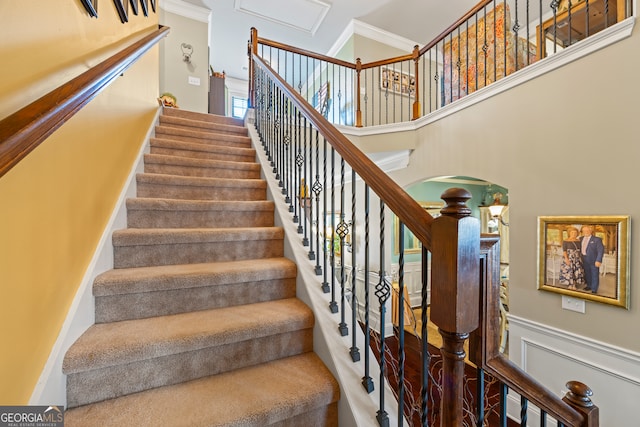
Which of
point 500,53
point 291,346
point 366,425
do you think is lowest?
point 366,425

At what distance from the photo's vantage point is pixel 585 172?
6.23 ft

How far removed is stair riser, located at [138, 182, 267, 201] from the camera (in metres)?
1.87

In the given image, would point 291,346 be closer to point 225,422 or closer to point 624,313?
point 225,422

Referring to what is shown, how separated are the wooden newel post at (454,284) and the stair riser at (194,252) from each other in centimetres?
120

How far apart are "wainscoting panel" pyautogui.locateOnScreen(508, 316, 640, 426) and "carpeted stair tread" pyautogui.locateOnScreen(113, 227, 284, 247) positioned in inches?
89.4

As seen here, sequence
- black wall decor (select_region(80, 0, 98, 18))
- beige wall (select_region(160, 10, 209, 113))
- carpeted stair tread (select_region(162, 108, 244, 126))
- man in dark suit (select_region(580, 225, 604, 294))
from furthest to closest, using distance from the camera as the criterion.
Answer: beige wall (select_region(160, 10, 209, 113)) < carpeted stair tread (select_region(162, 108, 244, 126)) < man in dark suit (select_region(580, 225, 604, 294)) < black wall decor (select_region(80, 0, 98, 18))

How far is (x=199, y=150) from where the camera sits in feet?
8.02

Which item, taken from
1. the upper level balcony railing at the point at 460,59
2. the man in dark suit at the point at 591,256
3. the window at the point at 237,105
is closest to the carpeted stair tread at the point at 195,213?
the upper level balcony railing at the point at 460,59

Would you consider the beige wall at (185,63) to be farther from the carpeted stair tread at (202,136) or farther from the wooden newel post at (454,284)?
the wooden newel post at (454,284)

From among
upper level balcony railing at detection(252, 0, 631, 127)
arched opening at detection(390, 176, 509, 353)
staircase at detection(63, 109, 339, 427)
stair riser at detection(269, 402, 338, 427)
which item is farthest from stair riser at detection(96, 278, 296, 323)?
arched opening at detection(390, 176, 509, 353)

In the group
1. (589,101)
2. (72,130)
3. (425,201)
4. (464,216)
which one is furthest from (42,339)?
(425,201)

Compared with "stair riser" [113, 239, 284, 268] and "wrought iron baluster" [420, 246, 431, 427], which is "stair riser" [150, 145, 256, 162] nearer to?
"stair riser" [113, 239, 284, 268]

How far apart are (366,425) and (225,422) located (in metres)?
0.47

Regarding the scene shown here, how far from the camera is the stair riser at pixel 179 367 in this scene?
931mm
